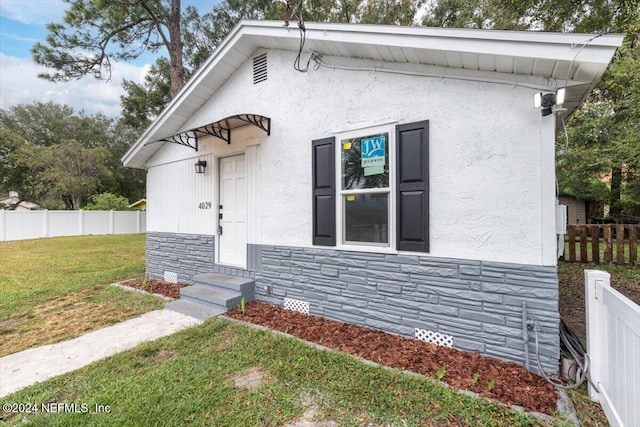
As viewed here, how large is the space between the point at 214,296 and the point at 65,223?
60.2 feet

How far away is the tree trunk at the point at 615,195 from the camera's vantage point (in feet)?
42.4

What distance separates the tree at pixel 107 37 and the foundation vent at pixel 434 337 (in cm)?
1066

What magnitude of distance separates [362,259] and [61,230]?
20.7m

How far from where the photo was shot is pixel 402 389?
2.57 meters

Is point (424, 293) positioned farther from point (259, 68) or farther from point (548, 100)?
point (259, 68)

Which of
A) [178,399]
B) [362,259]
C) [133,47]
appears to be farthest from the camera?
[133,47]

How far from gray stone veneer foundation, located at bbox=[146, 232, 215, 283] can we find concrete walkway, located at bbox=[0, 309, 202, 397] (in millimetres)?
1511

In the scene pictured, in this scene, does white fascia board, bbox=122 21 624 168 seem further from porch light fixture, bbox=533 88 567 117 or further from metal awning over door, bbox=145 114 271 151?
metal awning over door, bbox=145 114 271 151

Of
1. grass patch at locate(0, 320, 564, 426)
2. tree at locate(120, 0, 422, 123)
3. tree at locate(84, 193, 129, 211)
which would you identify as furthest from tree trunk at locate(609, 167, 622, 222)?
tree at locate(84, 193, 129, 211)

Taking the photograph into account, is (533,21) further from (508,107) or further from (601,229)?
(508,107)

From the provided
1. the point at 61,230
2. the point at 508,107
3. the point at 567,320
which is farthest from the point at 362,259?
the point at 61,230

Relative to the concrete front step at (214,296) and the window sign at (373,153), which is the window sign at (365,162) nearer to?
the window sign at (373,153)

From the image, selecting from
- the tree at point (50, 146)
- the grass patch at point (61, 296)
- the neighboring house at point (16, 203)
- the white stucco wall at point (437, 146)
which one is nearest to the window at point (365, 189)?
the white stucco wall at point (437, 146)

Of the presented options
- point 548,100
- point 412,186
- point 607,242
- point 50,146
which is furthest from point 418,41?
point 50,146
